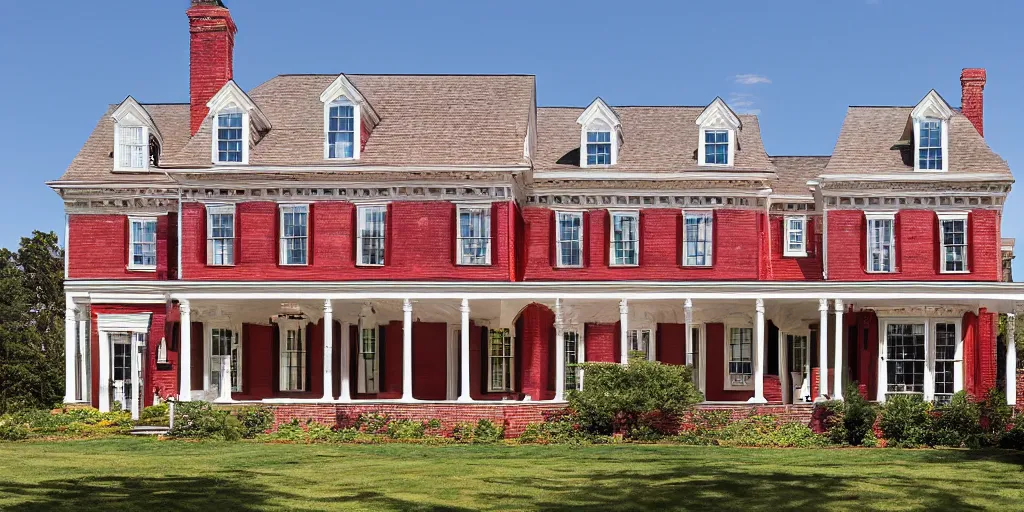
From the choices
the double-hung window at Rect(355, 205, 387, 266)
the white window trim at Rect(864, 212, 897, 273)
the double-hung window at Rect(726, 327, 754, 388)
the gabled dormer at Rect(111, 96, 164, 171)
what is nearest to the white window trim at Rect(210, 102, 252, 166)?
the double-hung window at Rect(355, 205, 387, 266)

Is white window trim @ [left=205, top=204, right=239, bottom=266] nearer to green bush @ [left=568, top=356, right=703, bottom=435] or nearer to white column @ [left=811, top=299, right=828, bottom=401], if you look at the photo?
green bush @ [left=568, top=356, right=703, bottom=435]

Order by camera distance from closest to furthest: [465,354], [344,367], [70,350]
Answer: [465,354], [344,367], [70,350]

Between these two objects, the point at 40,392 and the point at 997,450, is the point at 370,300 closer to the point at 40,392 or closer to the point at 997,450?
the point at 997,450

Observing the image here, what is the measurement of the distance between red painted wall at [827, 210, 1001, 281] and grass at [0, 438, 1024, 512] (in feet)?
30.1

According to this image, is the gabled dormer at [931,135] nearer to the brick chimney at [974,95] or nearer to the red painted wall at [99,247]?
the brick chimney at [974,95]

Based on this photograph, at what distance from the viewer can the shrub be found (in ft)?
111

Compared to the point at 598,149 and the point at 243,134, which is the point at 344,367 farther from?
the point at 598,149

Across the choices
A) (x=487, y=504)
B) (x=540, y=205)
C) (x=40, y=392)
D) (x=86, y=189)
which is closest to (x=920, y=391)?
(x=540, y=205)

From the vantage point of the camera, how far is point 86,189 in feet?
135

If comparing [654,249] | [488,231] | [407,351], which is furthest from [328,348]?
[654,249]

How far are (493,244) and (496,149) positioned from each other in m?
2.63

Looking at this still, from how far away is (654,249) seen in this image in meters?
39.8

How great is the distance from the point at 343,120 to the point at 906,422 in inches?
667

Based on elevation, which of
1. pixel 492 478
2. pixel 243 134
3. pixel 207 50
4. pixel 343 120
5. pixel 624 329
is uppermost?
pixel 207 50
